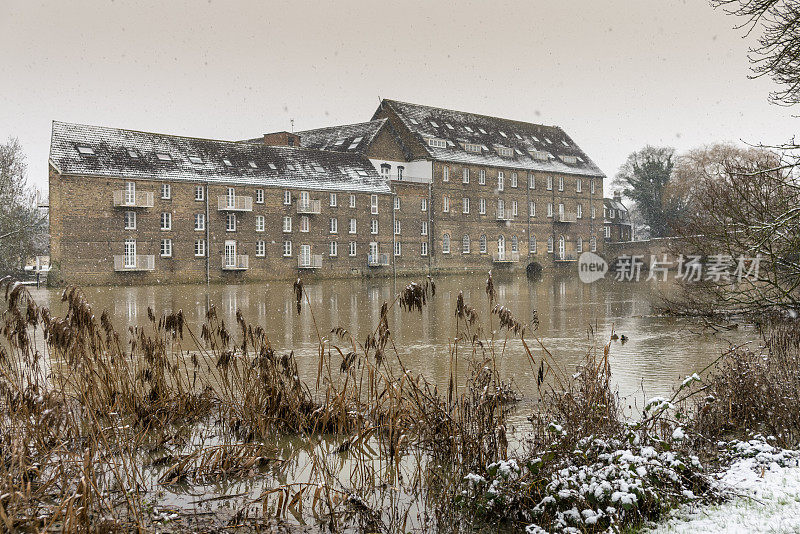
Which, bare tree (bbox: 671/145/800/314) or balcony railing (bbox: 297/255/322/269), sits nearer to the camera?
bare tree (bbox: 671/145/800/314)

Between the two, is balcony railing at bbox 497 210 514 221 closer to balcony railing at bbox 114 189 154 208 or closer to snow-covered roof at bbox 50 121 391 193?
snow-covered roof at bbox 50 121 391 193

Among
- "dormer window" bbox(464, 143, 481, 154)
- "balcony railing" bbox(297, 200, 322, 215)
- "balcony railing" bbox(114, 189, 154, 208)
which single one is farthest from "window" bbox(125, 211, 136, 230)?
"dormer window" bbox(464, 143, 481, 154)

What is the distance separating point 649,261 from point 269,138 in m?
32.8

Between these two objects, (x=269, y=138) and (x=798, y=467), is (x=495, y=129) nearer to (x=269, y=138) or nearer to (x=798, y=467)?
(x=269, y=138)

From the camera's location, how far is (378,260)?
55.4m

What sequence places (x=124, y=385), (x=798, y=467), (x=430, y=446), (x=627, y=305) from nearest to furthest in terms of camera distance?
(x=798, y=467)
(x=430, y=446)
(x=124, y=385)
(x=627, y=305)

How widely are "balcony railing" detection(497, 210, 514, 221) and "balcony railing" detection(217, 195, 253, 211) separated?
2343 centimetres

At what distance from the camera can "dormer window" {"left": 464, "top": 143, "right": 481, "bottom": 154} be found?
63125 millimetres

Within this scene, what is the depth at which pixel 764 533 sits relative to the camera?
4879mm

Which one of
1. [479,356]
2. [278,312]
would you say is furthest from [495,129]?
[479,356]

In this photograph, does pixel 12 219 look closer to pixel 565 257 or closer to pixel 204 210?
pixel 204 210

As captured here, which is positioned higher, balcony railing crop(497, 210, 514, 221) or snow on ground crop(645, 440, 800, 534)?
balcony railing crop(497, 210, 514, 221)

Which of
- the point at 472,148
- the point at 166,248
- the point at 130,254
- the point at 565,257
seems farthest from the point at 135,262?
the point at 565,257

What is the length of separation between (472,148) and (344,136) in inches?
418
